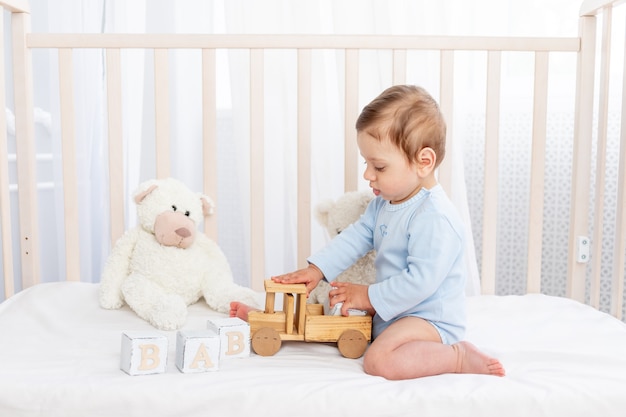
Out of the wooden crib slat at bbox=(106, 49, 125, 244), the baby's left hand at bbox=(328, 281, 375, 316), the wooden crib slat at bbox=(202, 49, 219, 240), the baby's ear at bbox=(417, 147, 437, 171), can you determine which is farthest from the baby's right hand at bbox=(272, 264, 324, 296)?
the wooden crib slat at bbox=(106, 49, 125, 244)

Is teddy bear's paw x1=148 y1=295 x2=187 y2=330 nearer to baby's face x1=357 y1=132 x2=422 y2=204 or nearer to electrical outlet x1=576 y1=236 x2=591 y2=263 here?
baby's face x1=357 y1=132 x2=422 y2=204

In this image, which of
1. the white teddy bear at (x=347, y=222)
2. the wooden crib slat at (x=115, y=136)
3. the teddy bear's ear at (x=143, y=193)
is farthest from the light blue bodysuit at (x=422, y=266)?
the wooden crib slat at (x=115, y=136)

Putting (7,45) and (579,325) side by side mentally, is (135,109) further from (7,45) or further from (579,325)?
(579,325)

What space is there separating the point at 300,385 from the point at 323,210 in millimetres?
524

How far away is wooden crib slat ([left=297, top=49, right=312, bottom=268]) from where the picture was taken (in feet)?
4.91

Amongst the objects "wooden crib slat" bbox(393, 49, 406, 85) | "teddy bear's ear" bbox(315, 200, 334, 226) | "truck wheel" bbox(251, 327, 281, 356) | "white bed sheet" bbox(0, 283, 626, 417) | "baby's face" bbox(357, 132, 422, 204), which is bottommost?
"white bed sheet" bbox(0, 283, 626, 417)

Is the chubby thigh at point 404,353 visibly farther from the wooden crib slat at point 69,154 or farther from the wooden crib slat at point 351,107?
the wooden crib slat at point 69,154

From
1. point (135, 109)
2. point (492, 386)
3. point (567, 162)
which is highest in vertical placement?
point (135, 109)

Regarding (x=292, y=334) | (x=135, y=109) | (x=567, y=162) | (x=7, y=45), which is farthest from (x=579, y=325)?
(x=7, y=45)

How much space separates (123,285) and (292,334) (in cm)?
40

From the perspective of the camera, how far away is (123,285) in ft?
4.45

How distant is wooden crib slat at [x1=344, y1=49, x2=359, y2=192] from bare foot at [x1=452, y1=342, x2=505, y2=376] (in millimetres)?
543

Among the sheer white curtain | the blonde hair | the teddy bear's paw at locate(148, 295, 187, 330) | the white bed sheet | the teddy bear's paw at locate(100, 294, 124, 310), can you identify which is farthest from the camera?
the sheer white curtain

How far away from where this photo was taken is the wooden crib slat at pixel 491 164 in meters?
1.51
